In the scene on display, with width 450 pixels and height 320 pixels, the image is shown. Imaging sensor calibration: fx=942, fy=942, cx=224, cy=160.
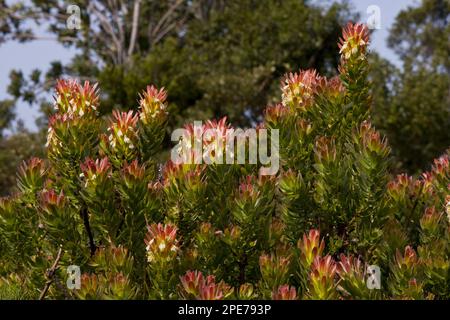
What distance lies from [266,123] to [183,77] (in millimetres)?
22895

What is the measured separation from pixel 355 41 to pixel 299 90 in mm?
412

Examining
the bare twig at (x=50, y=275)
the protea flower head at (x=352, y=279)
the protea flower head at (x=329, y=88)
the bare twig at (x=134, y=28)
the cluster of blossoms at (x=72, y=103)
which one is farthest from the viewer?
the bare twig at (x=134, y=28)

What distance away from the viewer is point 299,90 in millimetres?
5148

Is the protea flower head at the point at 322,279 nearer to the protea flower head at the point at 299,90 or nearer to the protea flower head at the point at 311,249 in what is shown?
the protea flower head at the point at 311,249

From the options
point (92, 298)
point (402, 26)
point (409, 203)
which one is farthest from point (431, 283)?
point (402, 26)

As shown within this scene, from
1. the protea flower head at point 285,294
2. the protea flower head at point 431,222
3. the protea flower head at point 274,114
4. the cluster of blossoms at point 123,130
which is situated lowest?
the protea flower head at point 285,294

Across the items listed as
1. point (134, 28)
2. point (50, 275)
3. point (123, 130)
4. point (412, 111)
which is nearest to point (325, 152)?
point (123, 130)

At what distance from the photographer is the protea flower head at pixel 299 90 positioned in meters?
5.12

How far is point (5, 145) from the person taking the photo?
99.8ft

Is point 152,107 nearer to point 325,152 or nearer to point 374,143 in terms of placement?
point 325,152

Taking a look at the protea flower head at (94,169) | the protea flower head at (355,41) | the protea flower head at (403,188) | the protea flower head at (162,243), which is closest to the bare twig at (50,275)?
the protea flower head at (94,169)

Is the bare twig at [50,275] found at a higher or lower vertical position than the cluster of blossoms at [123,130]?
lower

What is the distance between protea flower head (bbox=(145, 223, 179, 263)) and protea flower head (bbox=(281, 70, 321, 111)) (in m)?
1.38

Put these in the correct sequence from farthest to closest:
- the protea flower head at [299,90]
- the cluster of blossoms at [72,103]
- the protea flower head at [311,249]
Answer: the protea flower head at [299,90] < the cluster of blossoms at [72,103] < the protea flower head at [311,249]
